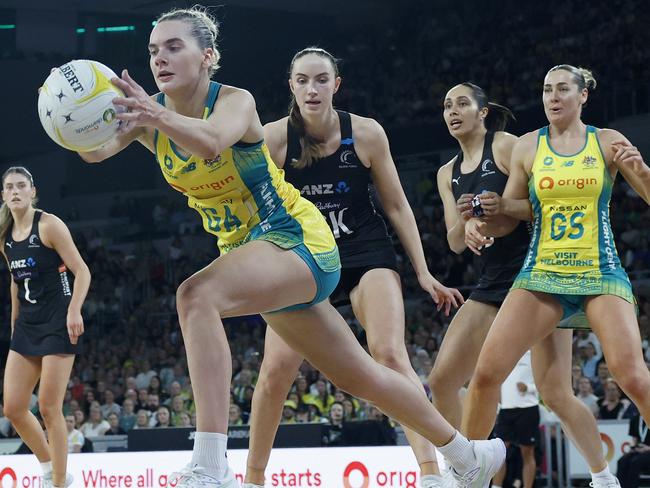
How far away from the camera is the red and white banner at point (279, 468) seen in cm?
784

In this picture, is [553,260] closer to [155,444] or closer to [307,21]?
[155,444]

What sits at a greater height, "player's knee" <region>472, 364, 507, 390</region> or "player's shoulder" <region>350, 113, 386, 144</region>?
"player's shoulder" <region>350, 113, 386, 144</region>

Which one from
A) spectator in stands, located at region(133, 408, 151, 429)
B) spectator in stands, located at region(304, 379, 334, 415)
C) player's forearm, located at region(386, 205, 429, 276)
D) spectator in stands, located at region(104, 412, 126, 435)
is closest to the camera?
player's forearm, located at region(386, 205, 429, 276)

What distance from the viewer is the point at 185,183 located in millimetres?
3951

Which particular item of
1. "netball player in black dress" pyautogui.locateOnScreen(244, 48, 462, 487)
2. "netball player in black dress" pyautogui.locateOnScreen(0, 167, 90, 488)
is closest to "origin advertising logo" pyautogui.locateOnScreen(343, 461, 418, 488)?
"netball player in black dress" pyautogui.locateOnScreen(0, 167, 90, 488)

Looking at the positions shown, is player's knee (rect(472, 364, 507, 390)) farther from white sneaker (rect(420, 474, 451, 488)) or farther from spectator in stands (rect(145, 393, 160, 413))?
spectator in stands (rect(145, 393, 160, 413))

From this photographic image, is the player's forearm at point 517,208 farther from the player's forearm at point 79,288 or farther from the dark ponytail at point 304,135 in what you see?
the player's forearm at point 79,288

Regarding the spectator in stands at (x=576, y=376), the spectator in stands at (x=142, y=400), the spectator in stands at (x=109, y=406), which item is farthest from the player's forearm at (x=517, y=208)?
the spectator in stands at (x=109, y=406)

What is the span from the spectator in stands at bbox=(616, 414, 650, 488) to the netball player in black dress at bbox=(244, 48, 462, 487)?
425 cm

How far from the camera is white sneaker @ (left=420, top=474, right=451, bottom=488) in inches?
200

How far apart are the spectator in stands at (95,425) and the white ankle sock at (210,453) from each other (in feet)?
33.9

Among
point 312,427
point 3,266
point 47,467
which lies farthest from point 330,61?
point 3,266

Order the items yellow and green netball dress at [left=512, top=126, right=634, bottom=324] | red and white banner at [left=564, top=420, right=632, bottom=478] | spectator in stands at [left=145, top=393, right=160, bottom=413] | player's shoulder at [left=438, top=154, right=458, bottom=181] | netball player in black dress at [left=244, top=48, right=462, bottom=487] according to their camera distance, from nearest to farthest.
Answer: yellow and green netball dress at [left=512, top=126, right=634, bottom=324] < netball player in black dress at [left=244, top=48, right=462, bottom=487] < player's shoulder at [left=438, top=154, right=458, bottom=181] < red and white banner at [left=564, top=420, right=632, bottom=478] < spectator in stands at [left=145, top=393, right=160, bottom=413]

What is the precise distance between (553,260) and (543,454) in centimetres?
621
